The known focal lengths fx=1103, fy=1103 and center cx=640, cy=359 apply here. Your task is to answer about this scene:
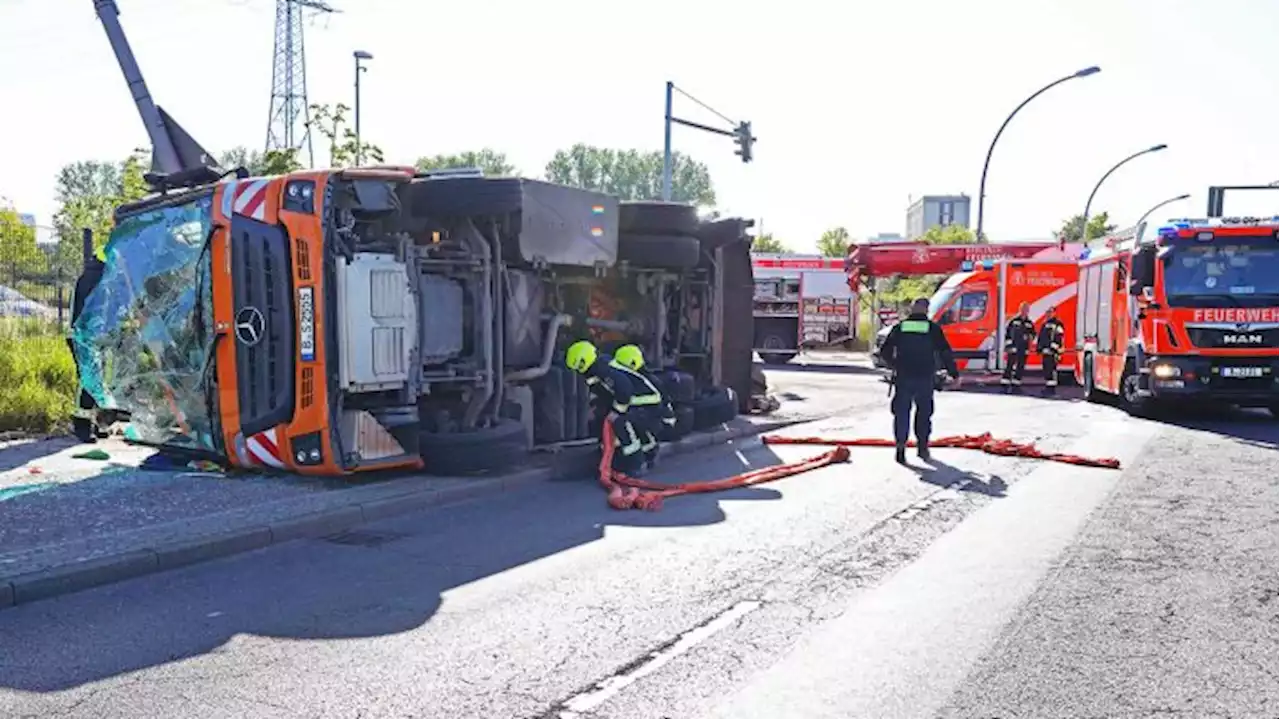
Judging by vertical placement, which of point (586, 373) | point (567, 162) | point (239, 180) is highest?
point (567, 162)

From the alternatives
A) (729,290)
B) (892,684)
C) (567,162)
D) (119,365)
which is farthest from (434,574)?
(567,162)

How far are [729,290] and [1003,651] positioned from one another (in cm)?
958

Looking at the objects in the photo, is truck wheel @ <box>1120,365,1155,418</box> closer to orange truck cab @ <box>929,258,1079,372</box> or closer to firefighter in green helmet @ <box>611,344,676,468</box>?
orange truck cab @ <box>929,258,1079,372</box>

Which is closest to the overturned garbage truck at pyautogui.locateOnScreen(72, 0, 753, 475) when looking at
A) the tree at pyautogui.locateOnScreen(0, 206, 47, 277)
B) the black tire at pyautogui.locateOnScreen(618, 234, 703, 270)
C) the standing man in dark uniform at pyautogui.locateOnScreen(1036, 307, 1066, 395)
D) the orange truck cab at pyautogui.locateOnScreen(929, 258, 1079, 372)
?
the black tire at pyautogui.locateOnScreen(618, 234, 703, 270)

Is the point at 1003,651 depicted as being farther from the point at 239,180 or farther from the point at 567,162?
the point at 567,162

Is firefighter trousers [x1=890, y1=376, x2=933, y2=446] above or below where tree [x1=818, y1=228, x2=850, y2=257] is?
below

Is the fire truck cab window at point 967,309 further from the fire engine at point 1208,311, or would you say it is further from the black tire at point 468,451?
the black tire at point 468,451

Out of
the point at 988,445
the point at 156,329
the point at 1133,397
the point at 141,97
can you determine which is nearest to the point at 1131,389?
the point at 1133,397

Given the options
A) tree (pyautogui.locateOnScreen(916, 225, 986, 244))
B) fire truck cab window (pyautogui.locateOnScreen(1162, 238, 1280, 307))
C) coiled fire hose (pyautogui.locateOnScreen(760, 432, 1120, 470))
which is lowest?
coiled fire hose (pyautogui.locateOnScreen(760, 432, 1120, 470))

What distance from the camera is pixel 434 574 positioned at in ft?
20.8

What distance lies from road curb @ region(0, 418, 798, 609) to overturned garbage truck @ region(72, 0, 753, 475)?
36 cm

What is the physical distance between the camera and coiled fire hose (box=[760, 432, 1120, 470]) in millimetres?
11031

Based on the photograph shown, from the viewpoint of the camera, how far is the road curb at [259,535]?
578cm

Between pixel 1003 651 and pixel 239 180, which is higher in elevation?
pixel 239 180
